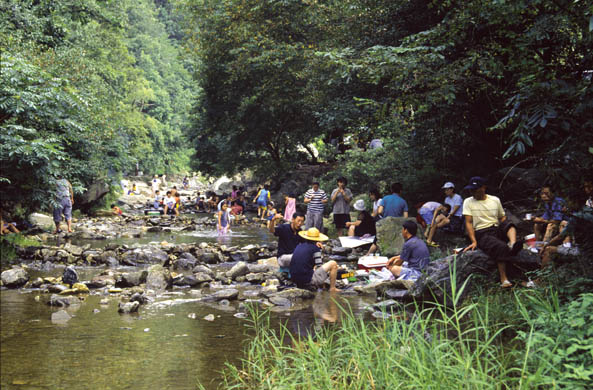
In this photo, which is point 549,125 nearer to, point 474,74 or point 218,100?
point 474,74

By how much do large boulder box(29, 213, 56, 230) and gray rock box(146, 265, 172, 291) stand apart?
35.2ft

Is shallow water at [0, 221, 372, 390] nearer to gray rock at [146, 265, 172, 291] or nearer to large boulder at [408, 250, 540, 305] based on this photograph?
gray rock at [146, 265, 172, 291]

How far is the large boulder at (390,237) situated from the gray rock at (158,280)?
203 inches

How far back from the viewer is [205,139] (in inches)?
1507

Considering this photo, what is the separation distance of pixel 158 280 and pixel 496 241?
652 cm

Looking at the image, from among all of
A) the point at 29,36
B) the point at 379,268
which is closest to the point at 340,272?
the point at 379,268

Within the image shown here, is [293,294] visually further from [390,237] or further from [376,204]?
[376,204]

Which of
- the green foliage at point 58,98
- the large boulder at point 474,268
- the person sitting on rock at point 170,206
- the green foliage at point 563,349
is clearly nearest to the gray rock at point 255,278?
the large boulder at point 474,268

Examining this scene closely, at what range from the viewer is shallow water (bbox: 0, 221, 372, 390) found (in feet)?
17.9

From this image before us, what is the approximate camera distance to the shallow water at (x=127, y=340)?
5.46m

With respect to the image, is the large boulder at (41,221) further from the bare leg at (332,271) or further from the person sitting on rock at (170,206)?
the bare leg at (332,271)

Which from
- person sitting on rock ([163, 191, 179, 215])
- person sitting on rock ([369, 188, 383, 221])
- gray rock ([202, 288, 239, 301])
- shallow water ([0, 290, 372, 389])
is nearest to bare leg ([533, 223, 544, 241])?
person sitting on rock ([369, 188, 383, 221])

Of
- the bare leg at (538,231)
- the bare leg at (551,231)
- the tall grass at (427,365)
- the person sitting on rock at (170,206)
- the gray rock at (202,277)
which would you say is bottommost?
the person sitting on rock at (170,206)

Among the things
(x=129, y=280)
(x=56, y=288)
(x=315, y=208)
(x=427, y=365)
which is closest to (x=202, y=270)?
(x=129, y=280)
